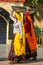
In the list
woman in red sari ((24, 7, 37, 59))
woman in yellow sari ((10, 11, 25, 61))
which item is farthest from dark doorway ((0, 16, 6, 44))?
woman in yellow sari ((10, 11, 25, 61))

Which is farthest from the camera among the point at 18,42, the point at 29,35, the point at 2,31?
the point at 2,31

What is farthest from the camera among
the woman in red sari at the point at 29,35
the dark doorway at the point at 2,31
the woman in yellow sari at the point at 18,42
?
the dark doorway at the point at 2,31

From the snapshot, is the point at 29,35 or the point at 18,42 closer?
the point at 18,42

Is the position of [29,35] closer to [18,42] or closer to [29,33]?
[29,33]

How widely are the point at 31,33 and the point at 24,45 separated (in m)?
0.62

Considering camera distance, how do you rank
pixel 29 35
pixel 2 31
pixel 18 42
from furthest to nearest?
pixel 2 31 → pixel 29 35 → pixel 18 42

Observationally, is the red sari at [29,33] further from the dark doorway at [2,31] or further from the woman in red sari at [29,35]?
the dark doorway at [2,31]

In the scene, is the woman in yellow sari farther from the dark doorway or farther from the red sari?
the dark doorway

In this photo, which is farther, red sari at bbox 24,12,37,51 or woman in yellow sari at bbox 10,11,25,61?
red sari at bbox 24,12,37,51

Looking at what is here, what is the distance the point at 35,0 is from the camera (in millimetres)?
27984

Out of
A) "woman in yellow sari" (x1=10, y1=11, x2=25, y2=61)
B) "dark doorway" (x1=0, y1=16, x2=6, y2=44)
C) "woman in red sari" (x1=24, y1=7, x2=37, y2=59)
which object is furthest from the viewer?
"dark doorway" (x1=0, y1=16, x2=6, y2=44)

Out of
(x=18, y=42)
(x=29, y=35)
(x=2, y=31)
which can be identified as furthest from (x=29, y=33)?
(x=2, y=31)

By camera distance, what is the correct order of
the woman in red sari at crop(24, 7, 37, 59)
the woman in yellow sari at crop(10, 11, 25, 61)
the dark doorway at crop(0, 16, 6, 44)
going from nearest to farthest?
the woman in yellow sari at crop(10, 11, 25, 61), the woman in red sari at crop(24, 7, 37, 59), the dark doorway at crop(0, 16, 6, 44)

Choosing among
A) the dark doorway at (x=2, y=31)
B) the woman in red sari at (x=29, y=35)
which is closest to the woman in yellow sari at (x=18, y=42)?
the woman in red sari at (x=29, y=35)
